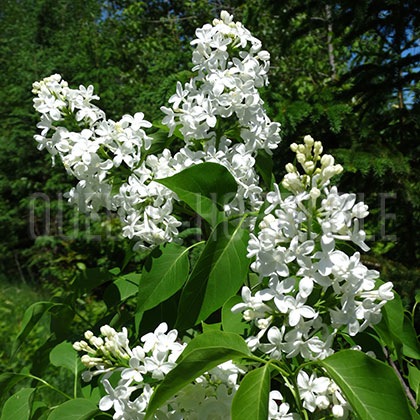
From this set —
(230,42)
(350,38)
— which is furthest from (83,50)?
(230,42)

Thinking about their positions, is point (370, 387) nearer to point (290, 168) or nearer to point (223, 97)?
point (290, 168)

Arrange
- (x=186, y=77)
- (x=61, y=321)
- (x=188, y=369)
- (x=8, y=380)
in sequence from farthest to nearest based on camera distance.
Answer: (x=186, y=77), (x=61, y=321), (x=8, y=380), (x=188, y=369)

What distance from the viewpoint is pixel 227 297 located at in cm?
78

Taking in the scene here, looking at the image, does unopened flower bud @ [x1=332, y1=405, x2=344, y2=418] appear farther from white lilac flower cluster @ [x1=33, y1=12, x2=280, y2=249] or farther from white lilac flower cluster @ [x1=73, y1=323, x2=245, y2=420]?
white lilac flower cluster @ [x1=33, y1=12, x2=280, y2=249]

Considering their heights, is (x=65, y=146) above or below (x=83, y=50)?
below

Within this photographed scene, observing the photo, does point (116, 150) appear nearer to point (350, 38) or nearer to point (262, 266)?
point (262, 266)

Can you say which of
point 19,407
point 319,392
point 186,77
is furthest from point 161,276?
point 186,77

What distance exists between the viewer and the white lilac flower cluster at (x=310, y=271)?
0.64 metres

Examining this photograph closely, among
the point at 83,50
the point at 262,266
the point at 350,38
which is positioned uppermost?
the point at 83,50

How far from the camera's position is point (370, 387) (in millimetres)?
593

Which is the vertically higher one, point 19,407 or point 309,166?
point 309,166

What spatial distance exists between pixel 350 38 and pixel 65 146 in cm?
212

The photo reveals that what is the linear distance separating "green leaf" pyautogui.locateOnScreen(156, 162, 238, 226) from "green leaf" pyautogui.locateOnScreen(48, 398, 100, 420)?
1.45ft

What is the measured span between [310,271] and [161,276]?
351 mm
